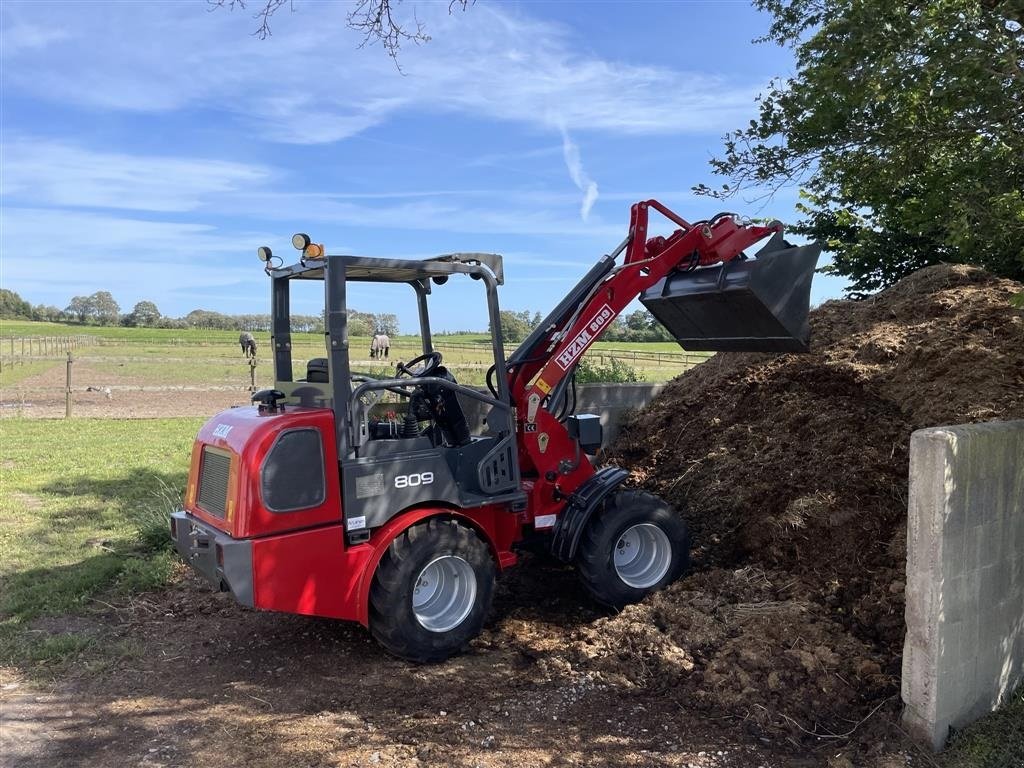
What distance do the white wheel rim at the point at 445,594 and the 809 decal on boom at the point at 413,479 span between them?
50 cm

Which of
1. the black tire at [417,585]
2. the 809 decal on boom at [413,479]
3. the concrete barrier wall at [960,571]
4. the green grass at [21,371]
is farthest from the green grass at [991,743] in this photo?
the green grass at [21,371]

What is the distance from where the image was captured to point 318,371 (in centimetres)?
488

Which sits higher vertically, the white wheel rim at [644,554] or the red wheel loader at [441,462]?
the red wheel loader at [441,462]

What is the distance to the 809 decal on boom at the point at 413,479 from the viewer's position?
4758 mm

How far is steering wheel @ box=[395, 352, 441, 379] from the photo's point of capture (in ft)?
16.8

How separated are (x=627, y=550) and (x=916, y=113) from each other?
3762 mm

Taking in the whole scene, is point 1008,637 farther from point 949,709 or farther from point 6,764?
point 6,764

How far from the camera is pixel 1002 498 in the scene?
4004 mm

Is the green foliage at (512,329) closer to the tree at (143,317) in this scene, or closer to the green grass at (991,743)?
the green grass at (991,743)

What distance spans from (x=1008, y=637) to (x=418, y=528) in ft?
10.9

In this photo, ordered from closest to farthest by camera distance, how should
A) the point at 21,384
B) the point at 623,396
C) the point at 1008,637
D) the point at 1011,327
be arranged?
the point at 1008,637 < the point at 1011,327 < the point at 623,396 < the point at 21,384

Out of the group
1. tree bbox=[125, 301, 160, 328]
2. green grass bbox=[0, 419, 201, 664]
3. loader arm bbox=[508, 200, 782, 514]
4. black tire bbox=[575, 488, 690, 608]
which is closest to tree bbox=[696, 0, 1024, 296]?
loader arm bbox=[508, 200, 782, 514]

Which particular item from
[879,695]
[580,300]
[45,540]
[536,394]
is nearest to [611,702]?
[879,695]

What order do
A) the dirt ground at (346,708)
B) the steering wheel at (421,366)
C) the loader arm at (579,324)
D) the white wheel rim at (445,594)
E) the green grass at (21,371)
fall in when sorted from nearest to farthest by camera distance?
the dirt ground at (346,708) → the white wheel rim at (445,594) → the steering wheel at (421,366) → the loader arm at (579,324) → the green grass at (21,371)
